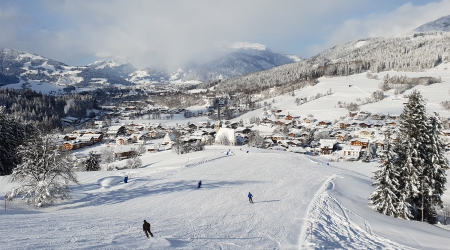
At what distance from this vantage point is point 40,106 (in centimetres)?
14588

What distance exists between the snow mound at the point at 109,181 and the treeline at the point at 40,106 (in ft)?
366

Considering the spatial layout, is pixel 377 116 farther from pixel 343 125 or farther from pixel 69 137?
pixel 69 137

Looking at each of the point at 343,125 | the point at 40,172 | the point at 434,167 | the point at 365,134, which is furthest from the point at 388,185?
the point at 343,125

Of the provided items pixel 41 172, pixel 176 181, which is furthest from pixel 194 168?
pixel 41 172

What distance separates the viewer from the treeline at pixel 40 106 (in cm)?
13238

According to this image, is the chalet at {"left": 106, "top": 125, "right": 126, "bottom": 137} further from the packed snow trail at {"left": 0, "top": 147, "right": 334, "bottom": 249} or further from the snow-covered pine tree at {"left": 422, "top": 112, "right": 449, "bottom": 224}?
the snow-covered pine tree at {"left": 422, "top": 112, "right": 449, "bottom": 224}

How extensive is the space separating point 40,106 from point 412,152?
16747cm

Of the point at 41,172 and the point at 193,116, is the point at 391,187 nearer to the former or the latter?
the point at 41,172

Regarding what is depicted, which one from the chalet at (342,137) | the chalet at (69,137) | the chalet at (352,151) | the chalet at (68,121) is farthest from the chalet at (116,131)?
the chalet at (352,151)

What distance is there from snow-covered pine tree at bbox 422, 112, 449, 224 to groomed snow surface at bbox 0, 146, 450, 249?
7.87 ft

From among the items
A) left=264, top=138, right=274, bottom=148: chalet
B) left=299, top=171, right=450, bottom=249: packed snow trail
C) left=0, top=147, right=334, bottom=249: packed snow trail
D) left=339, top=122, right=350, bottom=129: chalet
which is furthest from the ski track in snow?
left=339, top=122, right=350, bottom=129: chalet

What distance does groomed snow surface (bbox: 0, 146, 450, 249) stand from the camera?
12953 millimetres

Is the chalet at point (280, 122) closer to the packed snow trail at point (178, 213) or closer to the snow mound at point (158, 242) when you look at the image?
the packed snow trail at point (178, 213)

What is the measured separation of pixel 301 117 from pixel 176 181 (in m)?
109
